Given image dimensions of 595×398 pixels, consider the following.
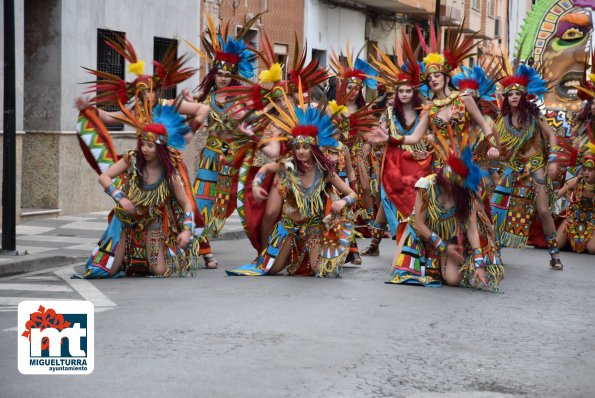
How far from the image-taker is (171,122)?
10.6 metres

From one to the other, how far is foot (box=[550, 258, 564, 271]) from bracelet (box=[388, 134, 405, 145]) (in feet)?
6.75

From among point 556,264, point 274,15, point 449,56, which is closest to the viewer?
point 449,56

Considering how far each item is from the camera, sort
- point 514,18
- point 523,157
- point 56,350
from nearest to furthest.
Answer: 1. point 56,350
2. point 523,157
3. point 514,18

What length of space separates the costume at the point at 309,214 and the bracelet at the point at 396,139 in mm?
1231

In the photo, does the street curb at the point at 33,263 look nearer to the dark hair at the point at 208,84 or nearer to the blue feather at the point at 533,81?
the dark hair at the point at 208,84

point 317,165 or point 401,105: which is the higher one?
point 401,105

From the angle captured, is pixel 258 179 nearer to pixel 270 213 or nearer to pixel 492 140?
pixel 270 213

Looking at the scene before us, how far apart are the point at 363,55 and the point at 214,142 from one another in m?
22.7

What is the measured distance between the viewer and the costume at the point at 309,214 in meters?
10.7

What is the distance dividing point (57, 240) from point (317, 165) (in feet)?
15.2

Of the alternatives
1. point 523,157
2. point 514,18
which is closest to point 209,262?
point 523,157

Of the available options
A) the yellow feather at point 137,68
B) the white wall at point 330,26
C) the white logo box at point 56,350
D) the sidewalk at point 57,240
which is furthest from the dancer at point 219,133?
the white wall at point 330,26

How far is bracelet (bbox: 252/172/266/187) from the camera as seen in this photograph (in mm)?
10844

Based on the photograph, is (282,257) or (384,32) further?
(384,32)
